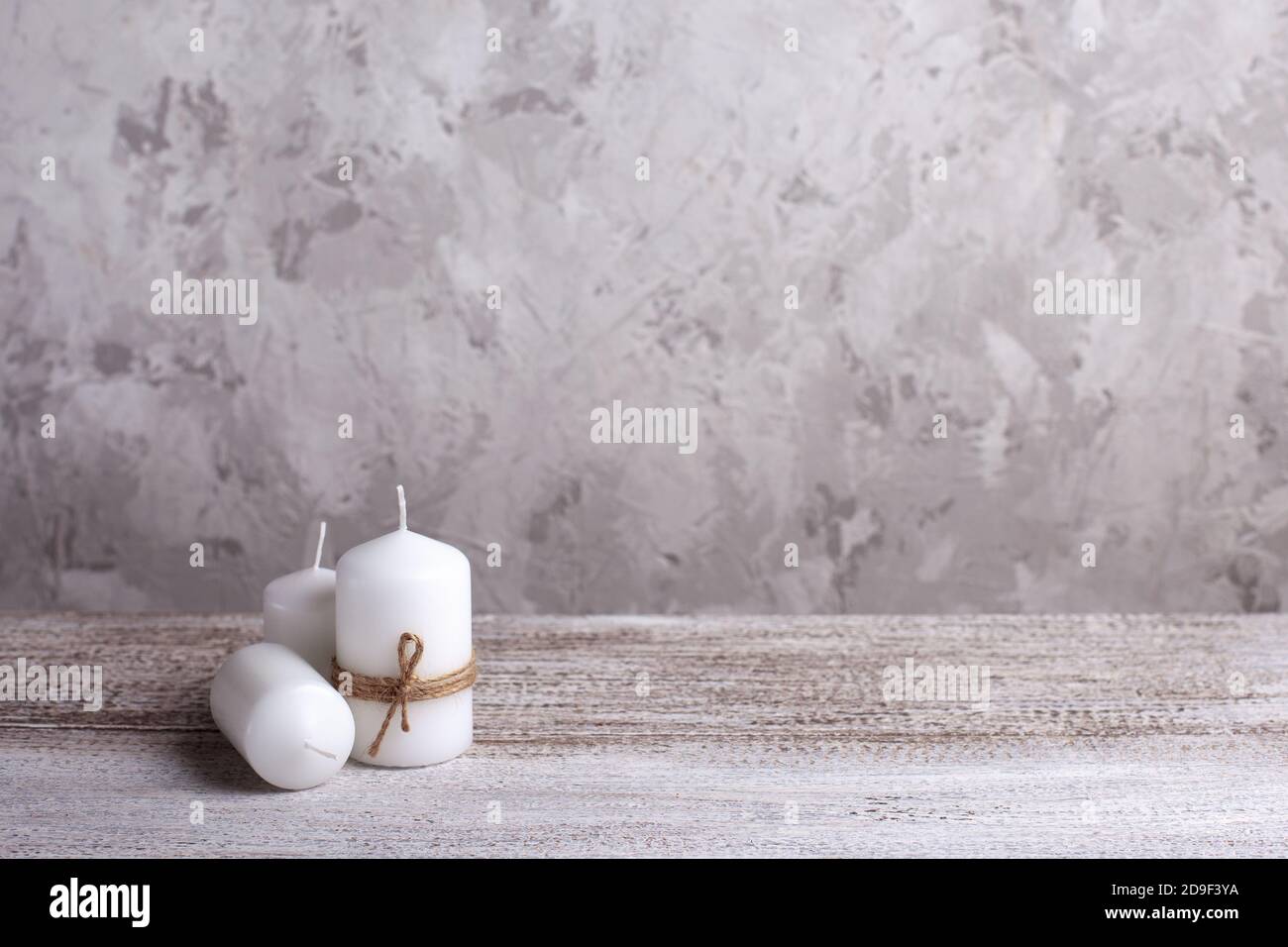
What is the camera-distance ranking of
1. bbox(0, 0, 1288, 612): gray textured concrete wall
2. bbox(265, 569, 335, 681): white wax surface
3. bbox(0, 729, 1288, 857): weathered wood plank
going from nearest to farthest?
bbox(0, 729, 1288, 857): weathered wood plank, bbox(265, 569, 335, 681): white wax surface, bbox(0, 0, 1288, 612): gray textured concrete wall

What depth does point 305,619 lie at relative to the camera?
889 mm

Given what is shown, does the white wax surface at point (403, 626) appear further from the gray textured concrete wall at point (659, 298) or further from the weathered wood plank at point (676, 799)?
the gray textured concrete wall at point (659, 298)

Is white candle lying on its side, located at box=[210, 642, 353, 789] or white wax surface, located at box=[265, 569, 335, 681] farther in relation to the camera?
white wax surface, located at box=[265, 569, 335, 681]

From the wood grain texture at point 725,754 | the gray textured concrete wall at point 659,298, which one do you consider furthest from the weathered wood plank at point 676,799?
the gray textured concrete wall at point 659,298

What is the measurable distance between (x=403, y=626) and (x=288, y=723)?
0.34 feet

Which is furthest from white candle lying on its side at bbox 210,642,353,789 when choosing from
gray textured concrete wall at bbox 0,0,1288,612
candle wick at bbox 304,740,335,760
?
gray textured concrete wall at bbox 0,0,1288,612

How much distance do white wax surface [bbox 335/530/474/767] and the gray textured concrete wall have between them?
0.76m

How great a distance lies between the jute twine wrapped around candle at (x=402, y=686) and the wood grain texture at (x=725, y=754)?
0.16 feet

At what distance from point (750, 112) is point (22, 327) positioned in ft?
3.42

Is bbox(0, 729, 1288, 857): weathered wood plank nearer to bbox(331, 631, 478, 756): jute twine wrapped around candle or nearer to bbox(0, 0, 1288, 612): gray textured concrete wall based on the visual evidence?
bbox(331, 631, 478, 756): jute twine wrapped around candle

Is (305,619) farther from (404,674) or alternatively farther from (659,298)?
(659,298)

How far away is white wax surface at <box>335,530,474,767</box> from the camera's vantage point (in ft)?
2.66

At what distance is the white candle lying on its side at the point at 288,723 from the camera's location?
2.50 ft
